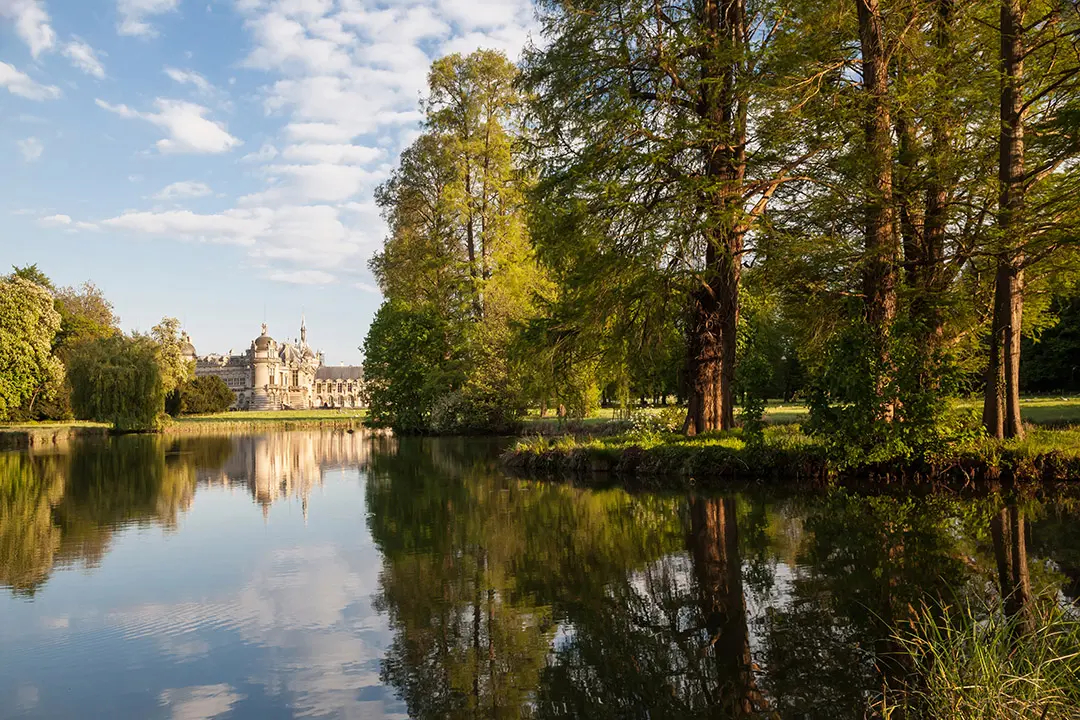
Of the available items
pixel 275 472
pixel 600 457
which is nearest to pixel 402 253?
pixel 275 472

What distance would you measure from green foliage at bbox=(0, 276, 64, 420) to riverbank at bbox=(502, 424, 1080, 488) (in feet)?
104

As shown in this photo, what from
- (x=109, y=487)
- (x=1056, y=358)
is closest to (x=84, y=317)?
(x=109, y=487)

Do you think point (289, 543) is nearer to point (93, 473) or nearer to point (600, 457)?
point (600, 457)

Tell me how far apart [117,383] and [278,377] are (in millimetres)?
93026

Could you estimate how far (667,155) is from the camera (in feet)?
48.8

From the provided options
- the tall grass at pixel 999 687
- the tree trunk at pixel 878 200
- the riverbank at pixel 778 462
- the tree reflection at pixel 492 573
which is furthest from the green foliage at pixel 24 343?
the tall grass at pixel 999 687

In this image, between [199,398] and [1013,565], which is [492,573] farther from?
[199,398]

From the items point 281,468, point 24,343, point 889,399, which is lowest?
point 281,468

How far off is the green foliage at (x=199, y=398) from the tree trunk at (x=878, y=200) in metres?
65.0

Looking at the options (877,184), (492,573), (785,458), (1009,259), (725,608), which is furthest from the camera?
(785,458)

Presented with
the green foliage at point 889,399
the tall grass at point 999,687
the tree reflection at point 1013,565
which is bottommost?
the tree reflection at point 1013,565

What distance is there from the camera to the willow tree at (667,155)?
48.0ft

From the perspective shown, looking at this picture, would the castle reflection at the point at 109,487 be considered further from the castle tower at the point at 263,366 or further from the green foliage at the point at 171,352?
the castle tower at the point at 263,366

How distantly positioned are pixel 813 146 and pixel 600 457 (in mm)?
8112
